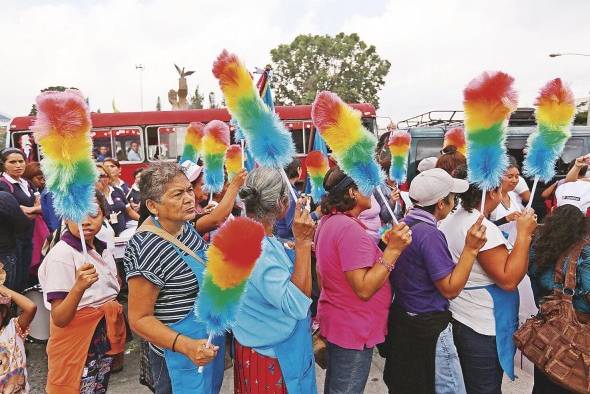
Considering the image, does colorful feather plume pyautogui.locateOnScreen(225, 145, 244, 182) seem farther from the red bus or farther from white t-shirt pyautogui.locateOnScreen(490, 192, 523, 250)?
the red bus

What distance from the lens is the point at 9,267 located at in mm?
3723

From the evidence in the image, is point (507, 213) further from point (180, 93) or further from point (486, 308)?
point (180, 93)

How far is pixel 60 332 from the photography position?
7.94 feet

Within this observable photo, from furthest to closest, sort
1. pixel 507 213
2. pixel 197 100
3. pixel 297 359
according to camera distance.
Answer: pixel 197 100 → pixel 507 213 → pixel 297 359

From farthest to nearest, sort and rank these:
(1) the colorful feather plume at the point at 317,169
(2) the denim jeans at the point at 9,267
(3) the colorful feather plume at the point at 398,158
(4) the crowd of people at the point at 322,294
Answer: (3) the colorful feather plume at the point at 398,158 → (1) the colorful feather plume at the point at 317,169 → (2) the denim jeans at the point at 9,267 → (4) the crowd of people at the point at 322,294

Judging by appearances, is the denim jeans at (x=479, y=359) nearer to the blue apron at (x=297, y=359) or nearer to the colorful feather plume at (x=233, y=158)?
the blue apron at (x=297, y=359)

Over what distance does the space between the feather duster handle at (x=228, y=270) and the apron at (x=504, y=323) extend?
4.47 ft

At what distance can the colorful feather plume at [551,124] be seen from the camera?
257cm

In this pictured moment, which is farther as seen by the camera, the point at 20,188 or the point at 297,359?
the point at 20,188

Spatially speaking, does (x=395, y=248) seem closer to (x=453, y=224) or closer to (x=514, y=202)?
(x=453, y=224)

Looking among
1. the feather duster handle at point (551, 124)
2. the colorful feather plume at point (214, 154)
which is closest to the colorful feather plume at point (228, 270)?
the feather duster handle at point (551, 124)

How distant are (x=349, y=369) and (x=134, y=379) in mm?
2377

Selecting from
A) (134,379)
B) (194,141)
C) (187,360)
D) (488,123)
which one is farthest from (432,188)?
(194,141)

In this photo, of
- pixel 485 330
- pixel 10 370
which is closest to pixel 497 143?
pixel 485 330
